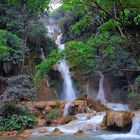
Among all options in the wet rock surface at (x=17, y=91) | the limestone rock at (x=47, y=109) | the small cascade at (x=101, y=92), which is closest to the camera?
the wet rock surface at (x=17, y=91)

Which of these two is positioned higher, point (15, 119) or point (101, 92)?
point (101, 92)

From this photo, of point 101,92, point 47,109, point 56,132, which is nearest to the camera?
point 56,132

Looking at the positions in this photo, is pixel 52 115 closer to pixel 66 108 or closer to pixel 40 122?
pixel 40 122

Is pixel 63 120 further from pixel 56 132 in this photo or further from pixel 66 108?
pixel 56 132

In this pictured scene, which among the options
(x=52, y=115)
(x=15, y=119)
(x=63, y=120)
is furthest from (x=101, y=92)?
(x=15, y=119)

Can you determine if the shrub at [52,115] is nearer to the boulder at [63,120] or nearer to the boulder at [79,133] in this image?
the boulder at [63,120]

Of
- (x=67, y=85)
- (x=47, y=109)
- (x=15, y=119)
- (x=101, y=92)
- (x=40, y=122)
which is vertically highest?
(x=67, y=85)

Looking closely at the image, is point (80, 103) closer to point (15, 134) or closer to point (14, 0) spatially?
point (15, 134)

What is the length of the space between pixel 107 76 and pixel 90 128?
12419 millimetres

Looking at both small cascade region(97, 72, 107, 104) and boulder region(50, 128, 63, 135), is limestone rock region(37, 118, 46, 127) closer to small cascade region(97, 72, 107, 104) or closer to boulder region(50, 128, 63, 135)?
boulder region(50, 128, 63, 135)

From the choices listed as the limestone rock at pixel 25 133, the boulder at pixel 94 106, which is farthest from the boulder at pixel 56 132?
the boulder at pixel 94 106

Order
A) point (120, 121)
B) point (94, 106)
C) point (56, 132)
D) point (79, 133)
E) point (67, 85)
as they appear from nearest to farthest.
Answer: point (79, 133) < point (56, 132) < point (120, 121) < point (94, 106) < point (67, 85)

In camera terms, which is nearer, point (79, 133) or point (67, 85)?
point (79, 133)

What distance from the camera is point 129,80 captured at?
25344 millimetres
